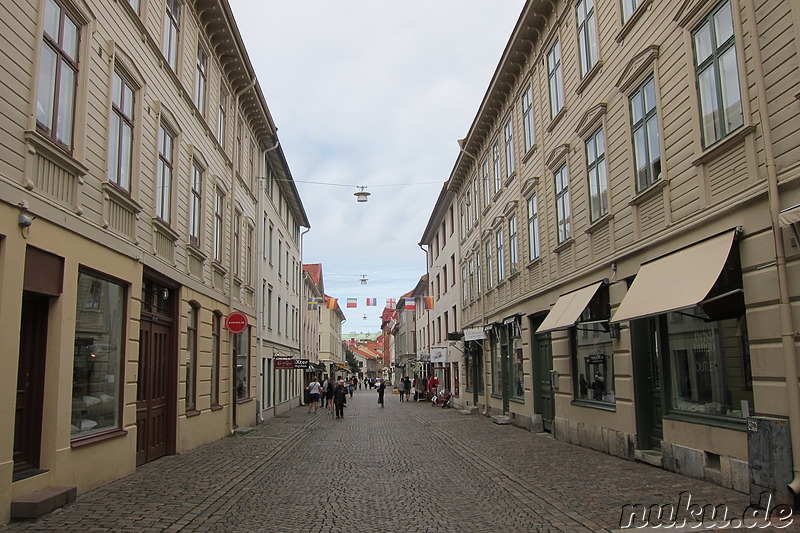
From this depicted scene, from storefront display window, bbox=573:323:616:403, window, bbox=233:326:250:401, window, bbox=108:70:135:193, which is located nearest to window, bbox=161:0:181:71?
→ window, bbox=108:70:135:193

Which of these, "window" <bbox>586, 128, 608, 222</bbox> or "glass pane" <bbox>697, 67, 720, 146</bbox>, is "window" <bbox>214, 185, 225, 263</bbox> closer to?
"window" <bbox>586, 128, 608, 222</bbox>

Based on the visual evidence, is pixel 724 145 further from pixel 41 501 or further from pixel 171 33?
pixel 171 33

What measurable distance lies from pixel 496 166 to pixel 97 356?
1604 centimetres

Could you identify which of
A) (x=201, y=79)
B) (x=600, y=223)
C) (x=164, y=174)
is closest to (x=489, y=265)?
(x=600, y=223)

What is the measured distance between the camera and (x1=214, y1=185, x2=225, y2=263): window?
1734 centimetres

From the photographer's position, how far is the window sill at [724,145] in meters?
8.02

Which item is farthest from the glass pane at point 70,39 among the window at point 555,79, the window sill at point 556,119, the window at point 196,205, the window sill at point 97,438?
the window at point 555,79

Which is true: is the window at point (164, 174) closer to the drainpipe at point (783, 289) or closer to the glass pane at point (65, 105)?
the glass pane at point (65, 105)

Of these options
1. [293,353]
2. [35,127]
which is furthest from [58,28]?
[293,353]

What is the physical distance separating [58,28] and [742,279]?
29.7 ft

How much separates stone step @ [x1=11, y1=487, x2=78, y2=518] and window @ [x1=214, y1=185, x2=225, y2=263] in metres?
9.73

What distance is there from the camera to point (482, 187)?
2536 centimetres

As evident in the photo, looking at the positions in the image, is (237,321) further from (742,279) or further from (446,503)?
(742,279)

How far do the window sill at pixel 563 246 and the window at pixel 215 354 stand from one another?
27.8 ft
